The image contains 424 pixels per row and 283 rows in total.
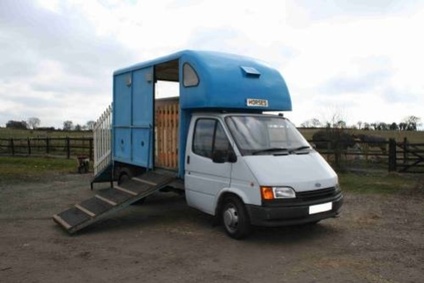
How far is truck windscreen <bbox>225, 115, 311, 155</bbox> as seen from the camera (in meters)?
7.23

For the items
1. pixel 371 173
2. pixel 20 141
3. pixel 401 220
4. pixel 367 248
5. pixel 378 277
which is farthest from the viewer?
pixel 20 141

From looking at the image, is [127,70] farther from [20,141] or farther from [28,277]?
[20,141]

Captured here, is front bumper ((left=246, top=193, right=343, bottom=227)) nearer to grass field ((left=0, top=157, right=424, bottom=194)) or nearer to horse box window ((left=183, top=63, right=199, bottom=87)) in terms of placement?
horse box window ((left=183, top=63, right=199, bottom=87))

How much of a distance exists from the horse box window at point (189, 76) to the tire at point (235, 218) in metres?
2.20

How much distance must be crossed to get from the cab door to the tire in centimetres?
26

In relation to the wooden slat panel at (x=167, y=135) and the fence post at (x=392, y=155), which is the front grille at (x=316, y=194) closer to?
the wooden slat panel at (x=167, y=135)

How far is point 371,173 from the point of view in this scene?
53.9 feet

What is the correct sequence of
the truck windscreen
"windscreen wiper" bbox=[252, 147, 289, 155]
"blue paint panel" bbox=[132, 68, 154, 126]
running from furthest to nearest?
"blue paint panel" bbox=[132, 68, 154, 126], the truck windscreen, "windscreen wiper" bbox=[252, 147, 289, 155]

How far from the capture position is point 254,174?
669 cm

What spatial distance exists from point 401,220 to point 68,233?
6196mm

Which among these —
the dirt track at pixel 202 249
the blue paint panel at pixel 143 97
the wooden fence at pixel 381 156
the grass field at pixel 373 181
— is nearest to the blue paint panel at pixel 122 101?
the blue paint panel at pixel 143 97

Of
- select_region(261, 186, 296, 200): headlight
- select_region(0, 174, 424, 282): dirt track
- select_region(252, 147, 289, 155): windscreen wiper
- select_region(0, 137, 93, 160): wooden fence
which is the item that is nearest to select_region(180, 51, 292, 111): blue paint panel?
select_region(252, 147, 289, 155): windscreen wiper

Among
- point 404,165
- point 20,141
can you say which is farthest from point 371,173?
→ point 20,141

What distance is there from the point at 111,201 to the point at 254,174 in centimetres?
304
